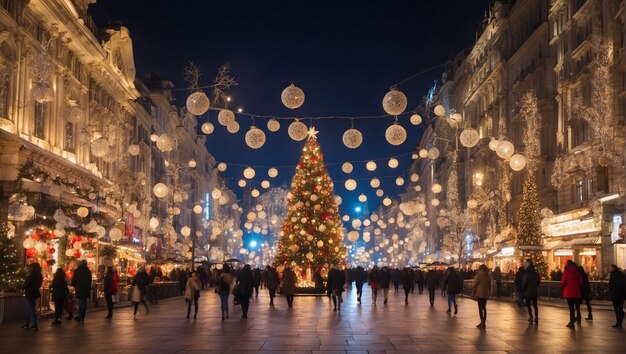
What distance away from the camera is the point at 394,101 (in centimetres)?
2652

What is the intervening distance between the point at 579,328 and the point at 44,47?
2359 centimetres

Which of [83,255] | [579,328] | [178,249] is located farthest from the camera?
[178,249]

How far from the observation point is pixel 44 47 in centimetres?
3556

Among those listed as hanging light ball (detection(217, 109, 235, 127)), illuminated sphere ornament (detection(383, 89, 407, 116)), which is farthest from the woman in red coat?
hanging light ball (detection(217, 109, 235, 127))

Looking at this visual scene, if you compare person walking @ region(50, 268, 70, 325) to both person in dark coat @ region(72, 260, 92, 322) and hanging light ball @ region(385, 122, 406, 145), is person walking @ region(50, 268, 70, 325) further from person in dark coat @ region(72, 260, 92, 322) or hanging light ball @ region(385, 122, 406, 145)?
hanging light ball @ region(385, 122, 406, 145)

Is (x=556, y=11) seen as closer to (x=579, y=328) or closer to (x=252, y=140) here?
(x=252, y=140)

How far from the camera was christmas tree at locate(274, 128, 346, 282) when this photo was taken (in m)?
49.3

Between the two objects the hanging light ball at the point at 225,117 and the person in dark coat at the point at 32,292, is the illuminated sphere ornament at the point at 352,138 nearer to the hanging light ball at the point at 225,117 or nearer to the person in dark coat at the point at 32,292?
the hanging light ball at the point at 225,117

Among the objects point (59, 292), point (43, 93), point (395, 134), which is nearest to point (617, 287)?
point (395, 134)

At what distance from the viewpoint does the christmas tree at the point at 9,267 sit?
82.4ft

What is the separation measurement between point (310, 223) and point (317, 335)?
30511 mm

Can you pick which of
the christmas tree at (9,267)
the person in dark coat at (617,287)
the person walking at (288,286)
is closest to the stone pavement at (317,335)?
the person in dark coat at (617,287)

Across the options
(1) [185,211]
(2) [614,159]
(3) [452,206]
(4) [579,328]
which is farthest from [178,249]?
(4) [579,328]

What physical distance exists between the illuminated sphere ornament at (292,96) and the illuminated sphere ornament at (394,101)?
8.16ft
